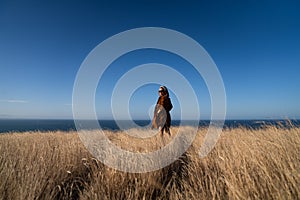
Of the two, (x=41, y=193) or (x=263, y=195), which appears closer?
(x=263, y=195)

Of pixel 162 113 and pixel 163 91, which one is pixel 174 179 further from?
pixel 163 91

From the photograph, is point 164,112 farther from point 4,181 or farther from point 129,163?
point 4,181

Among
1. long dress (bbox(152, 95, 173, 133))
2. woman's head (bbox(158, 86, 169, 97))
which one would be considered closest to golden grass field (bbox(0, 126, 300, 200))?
long dress (bbox(152, 95, 173, 133))

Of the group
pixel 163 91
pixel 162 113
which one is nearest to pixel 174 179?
pixel 162 113

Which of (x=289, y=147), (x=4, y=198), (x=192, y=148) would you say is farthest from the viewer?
(x=192, y=148)

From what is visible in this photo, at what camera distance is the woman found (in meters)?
7.19

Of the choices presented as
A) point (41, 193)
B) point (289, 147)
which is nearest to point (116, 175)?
point (41, 193)

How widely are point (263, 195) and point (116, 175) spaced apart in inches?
75.3

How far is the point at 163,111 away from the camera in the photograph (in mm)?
7215

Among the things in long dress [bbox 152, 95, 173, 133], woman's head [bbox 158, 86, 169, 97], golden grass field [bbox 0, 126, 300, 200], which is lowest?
golden grass field [bbox 0, 126, 300, 200]

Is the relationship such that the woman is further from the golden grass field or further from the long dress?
the golden grass field

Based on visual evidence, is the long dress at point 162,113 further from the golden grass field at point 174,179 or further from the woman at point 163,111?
the golden grass field at point 174,179

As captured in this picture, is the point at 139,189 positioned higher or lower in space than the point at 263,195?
lower

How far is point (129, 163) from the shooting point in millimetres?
3242
